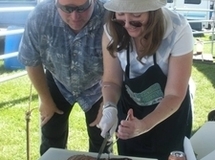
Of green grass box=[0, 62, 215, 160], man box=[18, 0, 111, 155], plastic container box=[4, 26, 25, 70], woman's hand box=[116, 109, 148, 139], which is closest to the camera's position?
woman's hand box=[116, 109, 148, 139]

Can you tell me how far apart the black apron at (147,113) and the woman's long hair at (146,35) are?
63mm

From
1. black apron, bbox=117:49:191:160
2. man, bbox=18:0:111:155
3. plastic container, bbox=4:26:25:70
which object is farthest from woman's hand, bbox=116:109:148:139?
plastic container, bbox=4:26:25:70

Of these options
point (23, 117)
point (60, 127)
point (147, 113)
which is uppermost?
point (147, 113)

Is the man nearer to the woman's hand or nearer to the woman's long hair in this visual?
the woman's long hair

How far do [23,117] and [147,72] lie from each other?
199 cm

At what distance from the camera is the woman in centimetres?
109

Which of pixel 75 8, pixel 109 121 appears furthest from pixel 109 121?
pixel 75 8

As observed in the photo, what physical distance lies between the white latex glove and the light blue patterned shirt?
0.29m

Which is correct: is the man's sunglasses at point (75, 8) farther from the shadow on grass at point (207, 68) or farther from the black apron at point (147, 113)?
the shadow on grass at point (207, 68)

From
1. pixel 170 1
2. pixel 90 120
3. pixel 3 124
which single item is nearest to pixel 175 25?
pixel 90 120

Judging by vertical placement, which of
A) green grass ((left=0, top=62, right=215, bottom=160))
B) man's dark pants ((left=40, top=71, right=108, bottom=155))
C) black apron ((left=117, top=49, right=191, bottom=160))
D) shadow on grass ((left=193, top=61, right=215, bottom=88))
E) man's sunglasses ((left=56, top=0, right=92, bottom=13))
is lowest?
shadow on grass ((left=193, top=61, right=215, bottom=88))

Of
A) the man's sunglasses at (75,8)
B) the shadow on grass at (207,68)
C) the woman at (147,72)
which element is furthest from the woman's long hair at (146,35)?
the shadow on grass at (207,68)

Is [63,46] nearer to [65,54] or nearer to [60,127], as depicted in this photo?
[65,54]

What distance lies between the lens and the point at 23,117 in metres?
3.01
